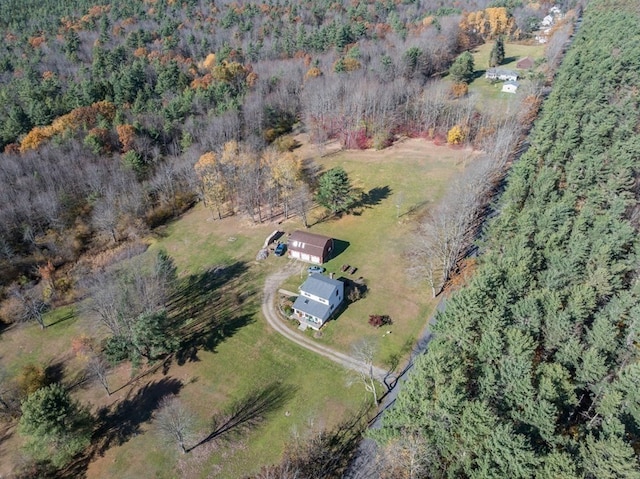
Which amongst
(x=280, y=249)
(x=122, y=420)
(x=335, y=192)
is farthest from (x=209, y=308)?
(x=335, y=192)

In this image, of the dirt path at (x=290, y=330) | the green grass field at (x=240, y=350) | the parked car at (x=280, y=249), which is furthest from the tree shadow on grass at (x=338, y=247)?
the parked car at (x=280, y=249)

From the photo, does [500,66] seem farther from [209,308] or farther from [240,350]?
[240,350]

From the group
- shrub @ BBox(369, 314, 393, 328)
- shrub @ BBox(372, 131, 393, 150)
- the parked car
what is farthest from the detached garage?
shrub @ BBox(372, 131, 393, 150)

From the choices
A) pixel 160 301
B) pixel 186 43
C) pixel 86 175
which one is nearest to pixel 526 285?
pixel 160 301

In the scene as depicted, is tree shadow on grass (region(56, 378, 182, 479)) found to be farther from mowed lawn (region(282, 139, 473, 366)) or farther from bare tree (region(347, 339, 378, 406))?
bare tree (region(347, 339, 378, 406))

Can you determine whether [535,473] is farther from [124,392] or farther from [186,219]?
[186,219]
